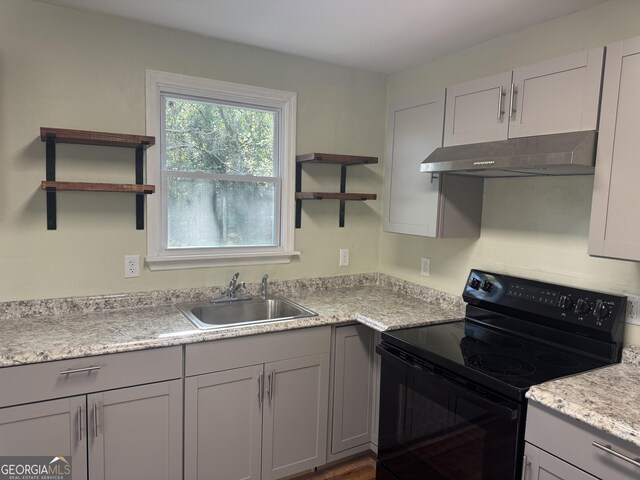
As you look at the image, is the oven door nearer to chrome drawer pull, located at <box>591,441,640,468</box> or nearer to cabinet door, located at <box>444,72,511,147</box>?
chrome drawer pull, located at <box>591,441,640,468</box>

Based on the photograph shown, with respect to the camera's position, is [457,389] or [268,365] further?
[268,365]

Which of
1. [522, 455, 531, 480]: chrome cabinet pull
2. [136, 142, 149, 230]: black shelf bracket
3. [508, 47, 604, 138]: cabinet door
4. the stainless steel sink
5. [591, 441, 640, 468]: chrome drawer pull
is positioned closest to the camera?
[591, 441, 640, 468]: chrome drawer pull

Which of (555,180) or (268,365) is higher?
(555,180)

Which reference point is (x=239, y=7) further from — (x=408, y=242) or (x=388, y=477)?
(x=388, y=477)

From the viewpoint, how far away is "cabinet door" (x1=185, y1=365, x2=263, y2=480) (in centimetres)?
201

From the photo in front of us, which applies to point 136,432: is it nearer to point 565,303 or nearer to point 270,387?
point 270,387

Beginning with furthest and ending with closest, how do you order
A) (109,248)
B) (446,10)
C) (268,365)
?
Result: (109,248)
(268,365)
(446,10)

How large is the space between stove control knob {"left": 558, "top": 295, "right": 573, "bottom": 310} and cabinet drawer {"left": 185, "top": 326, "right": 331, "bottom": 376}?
1.08 m

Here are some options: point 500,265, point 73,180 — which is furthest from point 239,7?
point 500,265

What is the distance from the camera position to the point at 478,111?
2059 mm

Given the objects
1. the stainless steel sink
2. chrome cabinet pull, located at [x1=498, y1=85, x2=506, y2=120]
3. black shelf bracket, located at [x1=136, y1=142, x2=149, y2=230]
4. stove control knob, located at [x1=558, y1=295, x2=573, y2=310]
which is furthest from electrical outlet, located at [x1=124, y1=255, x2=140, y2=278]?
Answer: stove control knob, located at [x1=558, y1=295, x2=573, y2=310]

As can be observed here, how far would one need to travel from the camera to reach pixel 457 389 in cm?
175

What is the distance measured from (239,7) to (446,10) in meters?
0.93

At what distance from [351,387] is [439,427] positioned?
670mm
